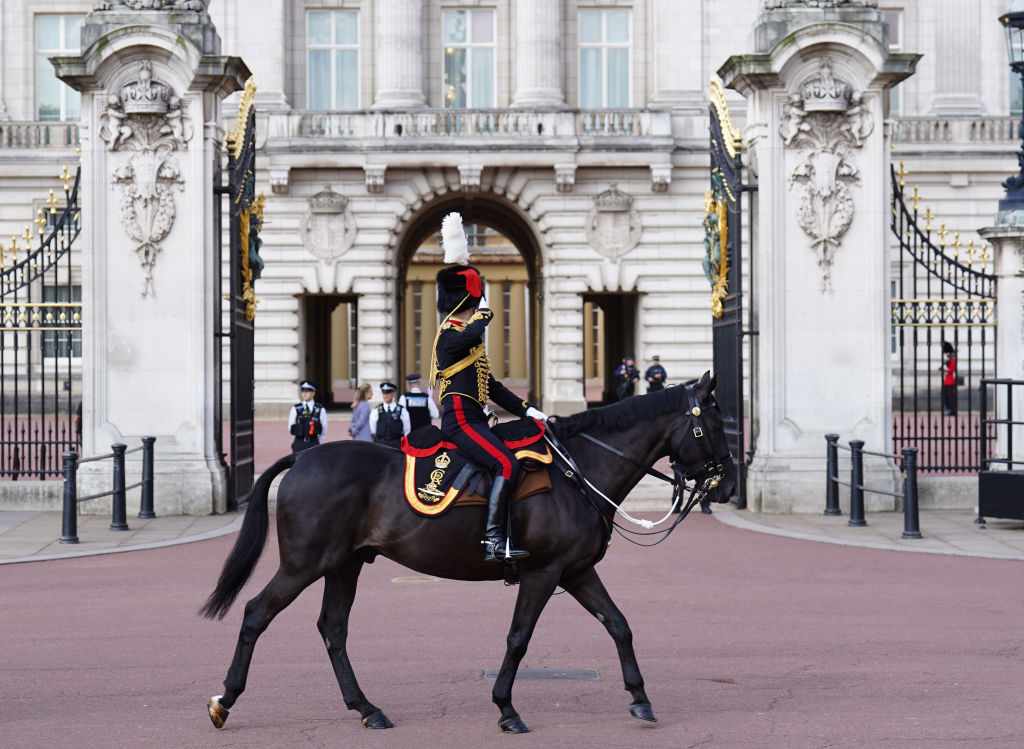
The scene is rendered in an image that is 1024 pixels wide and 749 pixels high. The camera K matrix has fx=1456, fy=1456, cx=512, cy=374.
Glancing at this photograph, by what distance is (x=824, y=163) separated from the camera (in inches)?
639

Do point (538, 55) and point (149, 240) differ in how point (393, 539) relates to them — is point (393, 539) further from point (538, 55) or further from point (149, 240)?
point (538, 55)

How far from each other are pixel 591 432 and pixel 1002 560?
6474mm

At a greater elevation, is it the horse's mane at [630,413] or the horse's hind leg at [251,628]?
the horse's mane at [630,413]

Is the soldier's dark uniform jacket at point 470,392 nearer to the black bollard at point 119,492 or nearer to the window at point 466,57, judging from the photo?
the black bollard at point 119,492

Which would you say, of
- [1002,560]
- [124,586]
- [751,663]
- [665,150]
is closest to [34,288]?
[665,150]

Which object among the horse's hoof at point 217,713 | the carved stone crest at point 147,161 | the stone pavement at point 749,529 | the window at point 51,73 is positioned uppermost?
the window at point 51,73

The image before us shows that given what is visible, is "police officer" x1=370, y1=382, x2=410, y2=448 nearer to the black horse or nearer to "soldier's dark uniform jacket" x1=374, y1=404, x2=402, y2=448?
"soldier's dark uniform jacket" x1=374, y1=404, x2=402, y2=448

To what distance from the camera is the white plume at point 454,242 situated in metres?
7.69

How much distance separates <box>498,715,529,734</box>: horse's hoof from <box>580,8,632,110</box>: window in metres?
32.8

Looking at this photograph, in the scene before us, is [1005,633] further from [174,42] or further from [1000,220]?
[174,42]

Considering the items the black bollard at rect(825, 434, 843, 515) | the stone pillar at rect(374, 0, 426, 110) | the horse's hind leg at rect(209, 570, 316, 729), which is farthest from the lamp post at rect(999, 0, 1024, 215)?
the stone pillar at rect(374, 0, 426, 110)

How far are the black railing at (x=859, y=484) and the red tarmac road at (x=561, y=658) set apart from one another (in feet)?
4.15

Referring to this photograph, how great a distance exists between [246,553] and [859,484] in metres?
8.97

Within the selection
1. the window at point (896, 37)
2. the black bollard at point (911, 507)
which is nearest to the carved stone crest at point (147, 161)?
the black bollard at point (911, 507)
